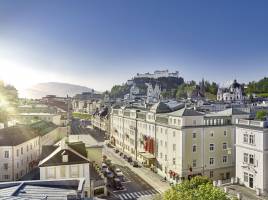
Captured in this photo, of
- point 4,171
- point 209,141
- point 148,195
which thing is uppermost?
point 209,141

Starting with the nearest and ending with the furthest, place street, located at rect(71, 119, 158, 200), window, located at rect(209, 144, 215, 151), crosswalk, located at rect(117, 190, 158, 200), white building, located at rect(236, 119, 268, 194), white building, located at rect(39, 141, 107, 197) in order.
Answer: white building, located at rect(39, 141, 107, 197) < white building, located at rect(236, 119, 268, 194) < crosswalk, located at rect(117, 190, 158, 200) < street, located at rect(71, 119, 158, 200) < window, located at rect(209, 144, 215, 151)

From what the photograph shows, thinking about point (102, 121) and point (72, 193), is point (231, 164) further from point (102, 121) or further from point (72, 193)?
point (102, 121)

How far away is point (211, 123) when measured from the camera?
5597 centimetres

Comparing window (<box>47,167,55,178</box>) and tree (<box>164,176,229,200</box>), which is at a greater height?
tree (<box>164,176,229,200</box>)

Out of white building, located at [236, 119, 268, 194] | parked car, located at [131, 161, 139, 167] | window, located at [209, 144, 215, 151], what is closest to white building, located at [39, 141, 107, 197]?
white building, located at [236, 119, 268, 194]

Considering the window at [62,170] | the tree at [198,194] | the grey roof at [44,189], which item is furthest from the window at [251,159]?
the grey roof at [44,189]

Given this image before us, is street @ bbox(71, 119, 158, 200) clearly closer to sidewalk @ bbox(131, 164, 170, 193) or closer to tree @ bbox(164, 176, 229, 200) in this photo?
sidewalk @ bbox(131, 164, 170, 193)

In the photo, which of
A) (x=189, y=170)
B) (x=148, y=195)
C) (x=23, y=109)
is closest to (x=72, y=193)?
(x=148, y=195)

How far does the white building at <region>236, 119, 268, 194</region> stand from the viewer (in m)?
43.2

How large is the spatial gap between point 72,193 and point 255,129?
31.2m

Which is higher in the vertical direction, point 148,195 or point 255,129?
point 255,129

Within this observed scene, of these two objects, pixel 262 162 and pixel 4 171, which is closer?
pixel 262 162

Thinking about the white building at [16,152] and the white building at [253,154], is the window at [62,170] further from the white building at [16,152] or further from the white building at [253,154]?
the white building at [253,154]

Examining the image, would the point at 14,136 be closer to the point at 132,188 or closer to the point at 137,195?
the point at 132,188
